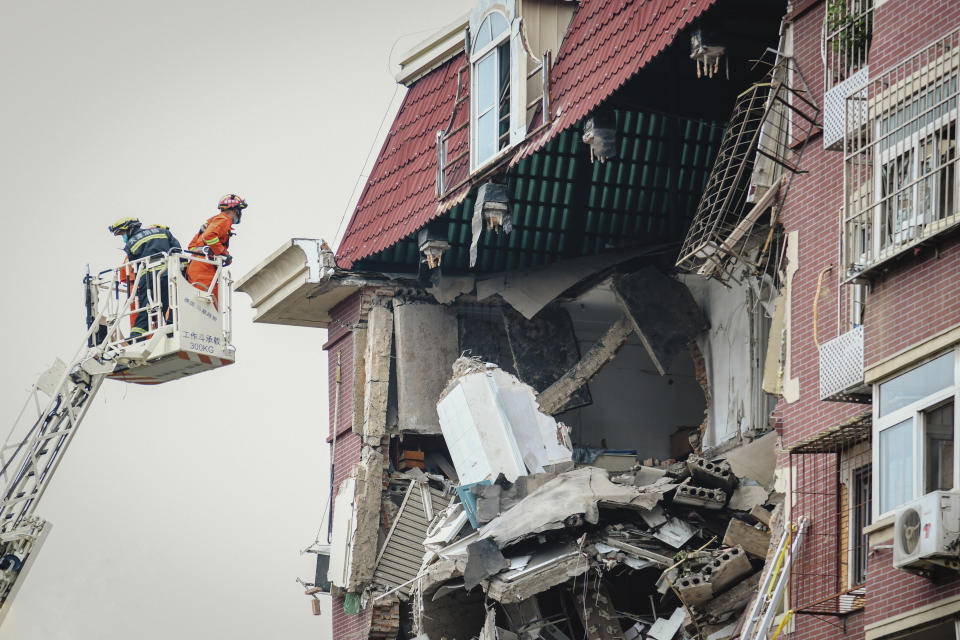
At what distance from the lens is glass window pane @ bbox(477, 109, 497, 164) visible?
84.1 feet

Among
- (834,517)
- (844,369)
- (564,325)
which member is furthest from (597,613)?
(564,325)

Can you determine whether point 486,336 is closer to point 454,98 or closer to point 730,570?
point 454,98

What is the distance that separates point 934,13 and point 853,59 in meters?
1.90

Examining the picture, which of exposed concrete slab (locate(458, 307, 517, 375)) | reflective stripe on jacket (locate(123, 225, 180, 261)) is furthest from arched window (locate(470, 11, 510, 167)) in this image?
reflective stripe on jacket (locate(123, 225, 180, 261))

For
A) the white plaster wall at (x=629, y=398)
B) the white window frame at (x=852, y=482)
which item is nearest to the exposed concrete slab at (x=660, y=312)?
the white plaster wall at (x=629, y=398)

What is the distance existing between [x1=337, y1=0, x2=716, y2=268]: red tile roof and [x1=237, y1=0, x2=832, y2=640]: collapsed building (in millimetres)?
48

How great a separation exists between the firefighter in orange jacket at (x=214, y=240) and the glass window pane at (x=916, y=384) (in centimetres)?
1332

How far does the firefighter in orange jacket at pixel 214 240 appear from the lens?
27391 millimetres

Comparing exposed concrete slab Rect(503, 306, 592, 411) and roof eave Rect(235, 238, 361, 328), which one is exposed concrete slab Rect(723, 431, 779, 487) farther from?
roof eave Rect(235, 238, 361, 328)

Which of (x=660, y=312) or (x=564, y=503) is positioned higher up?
(x=660, y=312)

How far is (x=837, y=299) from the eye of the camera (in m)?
18.9

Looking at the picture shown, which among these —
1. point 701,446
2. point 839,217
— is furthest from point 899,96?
point 701,446

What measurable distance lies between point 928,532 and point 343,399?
658 inches

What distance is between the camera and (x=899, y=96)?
17.0 m
